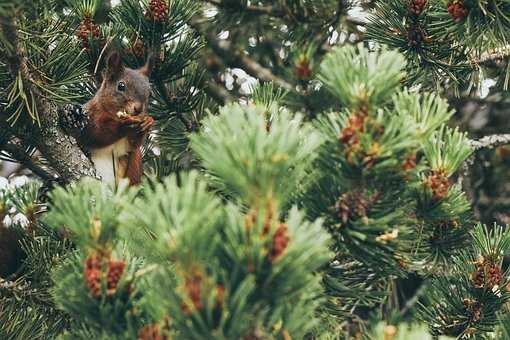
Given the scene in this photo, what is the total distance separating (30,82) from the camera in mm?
1313

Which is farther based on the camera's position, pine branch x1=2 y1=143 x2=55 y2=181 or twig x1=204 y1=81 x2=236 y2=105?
twig x1=204 y1=81 x2=236 y2=105

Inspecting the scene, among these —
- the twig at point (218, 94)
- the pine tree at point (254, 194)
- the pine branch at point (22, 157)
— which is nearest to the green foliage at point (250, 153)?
the pine tree at point (254, 194)

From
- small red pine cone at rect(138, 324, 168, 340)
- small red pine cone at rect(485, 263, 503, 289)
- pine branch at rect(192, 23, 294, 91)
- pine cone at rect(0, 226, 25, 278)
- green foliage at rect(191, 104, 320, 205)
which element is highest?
pine branch at rect(192, 23, 294, 91)

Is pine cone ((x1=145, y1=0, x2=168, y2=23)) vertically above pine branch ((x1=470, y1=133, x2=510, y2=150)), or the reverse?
pine branch ((x1=470, y1=133, x2=510, y2=150))

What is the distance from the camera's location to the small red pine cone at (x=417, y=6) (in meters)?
1.51

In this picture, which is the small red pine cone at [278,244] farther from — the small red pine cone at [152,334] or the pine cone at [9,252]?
the pine cone at [9,252]

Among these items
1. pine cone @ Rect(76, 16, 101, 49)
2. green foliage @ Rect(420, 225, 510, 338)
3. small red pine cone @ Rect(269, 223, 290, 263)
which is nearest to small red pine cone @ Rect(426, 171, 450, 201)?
green foliage @ Rect(420, 225, 510, 338)

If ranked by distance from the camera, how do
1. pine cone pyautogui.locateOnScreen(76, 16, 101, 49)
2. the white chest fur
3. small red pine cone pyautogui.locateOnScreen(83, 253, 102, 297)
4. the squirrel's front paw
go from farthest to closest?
1. the white chest fur
2. the squirrel's front paw
3. pine cone pyautogui.locateOnScreen(76, 16, 101, 49)
4. small red pine cone pyautogui.locateOnScreen(83, 253, 102, 297)

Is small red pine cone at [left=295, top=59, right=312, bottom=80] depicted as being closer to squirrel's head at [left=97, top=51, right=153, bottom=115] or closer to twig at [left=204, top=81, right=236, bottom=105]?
squirrel's head at [left=97, top=51, right=153, bottom=115]

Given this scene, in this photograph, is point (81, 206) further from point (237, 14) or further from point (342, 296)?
point (237, 14)

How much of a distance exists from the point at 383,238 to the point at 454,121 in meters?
1.84

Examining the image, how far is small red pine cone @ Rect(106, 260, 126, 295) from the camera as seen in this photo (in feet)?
2.66

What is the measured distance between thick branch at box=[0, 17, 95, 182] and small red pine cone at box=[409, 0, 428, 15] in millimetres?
758

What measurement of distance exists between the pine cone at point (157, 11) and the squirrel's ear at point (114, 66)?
177mm
